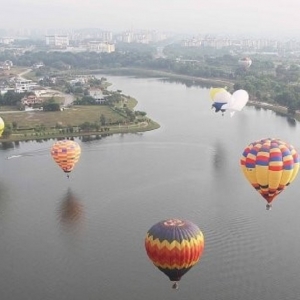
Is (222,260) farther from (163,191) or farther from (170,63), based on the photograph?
(170,63)

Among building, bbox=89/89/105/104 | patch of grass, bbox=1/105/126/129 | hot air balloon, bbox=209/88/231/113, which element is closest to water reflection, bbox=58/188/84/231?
hot air balloon, bbox=209/88/231/113

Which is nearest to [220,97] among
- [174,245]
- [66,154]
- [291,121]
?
[291,121]

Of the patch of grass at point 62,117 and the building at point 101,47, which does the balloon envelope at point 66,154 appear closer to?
the patch of grass at point 62,117

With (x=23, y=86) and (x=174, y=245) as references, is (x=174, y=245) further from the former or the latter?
(x=23, y=86)

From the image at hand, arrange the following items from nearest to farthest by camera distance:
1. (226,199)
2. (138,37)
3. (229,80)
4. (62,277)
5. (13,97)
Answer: (62,277)
(226,199)
(13,97)
(229,80)
(138,37)

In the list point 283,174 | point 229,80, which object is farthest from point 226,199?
point 229,80

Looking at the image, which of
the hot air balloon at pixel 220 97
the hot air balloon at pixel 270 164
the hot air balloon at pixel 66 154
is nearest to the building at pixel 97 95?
the hot air balloon at pixel 220 97
